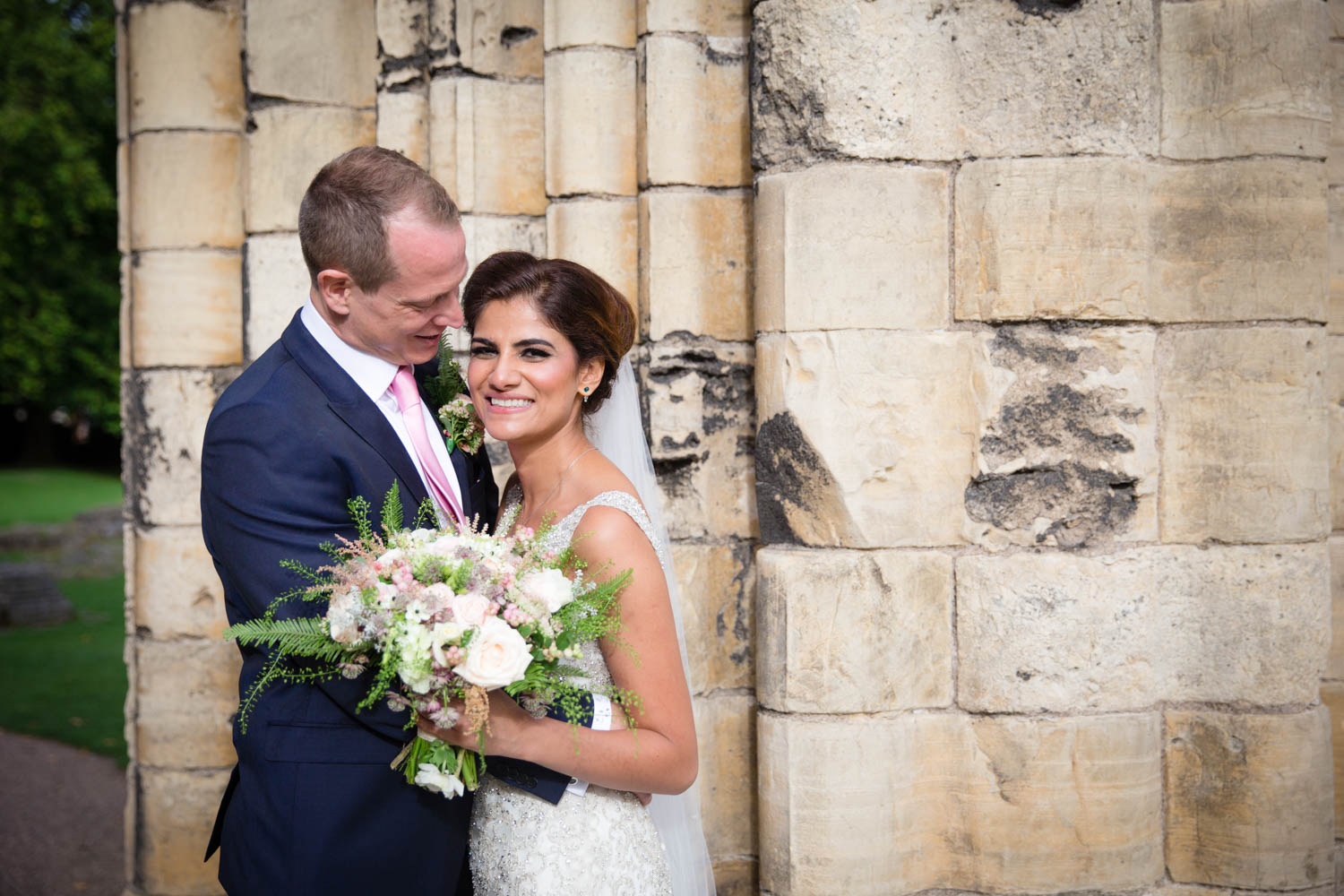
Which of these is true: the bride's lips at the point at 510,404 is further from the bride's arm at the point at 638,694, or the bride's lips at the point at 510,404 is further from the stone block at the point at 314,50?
the stone block at the point at 314,50

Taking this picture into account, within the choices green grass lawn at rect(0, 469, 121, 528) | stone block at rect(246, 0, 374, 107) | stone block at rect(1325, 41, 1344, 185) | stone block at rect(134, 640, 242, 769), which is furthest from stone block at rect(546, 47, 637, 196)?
green grass lawn at rect(0, 469, 121, 528)

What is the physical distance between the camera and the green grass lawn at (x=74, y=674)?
715 cm

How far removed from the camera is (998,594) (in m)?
2.49

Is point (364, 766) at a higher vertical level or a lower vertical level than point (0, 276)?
lower

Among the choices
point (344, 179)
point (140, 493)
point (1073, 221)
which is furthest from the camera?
point (140, 493)

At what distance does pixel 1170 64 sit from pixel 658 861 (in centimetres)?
234

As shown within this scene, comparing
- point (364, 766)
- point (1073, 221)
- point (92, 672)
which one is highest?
point (1073, 221)

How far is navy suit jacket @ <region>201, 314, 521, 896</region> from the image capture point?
1963mm

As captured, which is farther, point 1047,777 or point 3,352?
point 3,352

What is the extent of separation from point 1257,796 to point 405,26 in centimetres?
321

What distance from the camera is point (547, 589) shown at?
1.74 meters

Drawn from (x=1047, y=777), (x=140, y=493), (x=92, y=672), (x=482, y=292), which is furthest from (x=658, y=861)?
(x=92, y=672)

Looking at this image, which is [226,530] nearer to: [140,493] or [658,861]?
[658,861]

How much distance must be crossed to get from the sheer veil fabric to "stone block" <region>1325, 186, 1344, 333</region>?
2.03 m
